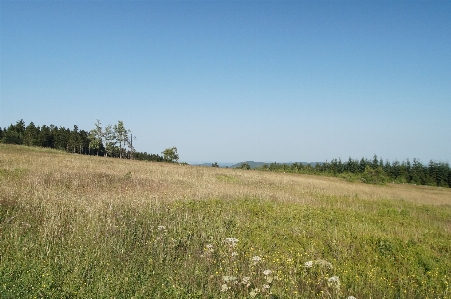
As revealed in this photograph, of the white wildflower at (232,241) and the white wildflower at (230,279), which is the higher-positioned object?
the white wildflower at (232,241)

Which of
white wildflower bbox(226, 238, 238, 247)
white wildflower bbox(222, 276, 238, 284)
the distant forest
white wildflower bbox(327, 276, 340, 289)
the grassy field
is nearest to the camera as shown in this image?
the grassy field

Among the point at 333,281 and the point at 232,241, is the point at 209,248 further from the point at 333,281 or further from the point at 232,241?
the point at 333,281

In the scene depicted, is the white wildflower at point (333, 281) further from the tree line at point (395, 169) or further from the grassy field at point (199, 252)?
the tree line at point (395, 169)

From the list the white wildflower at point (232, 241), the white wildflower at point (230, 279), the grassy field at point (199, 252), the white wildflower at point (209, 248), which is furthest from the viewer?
the white wildflower at point (232, 241)

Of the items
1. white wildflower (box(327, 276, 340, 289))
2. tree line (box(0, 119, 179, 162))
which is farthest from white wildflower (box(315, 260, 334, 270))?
tree line (box(0, 119, 179, 162))

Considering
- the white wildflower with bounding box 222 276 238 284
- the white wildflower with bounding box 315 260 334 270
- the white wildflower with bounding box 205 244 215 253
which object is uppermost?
the white wildflower with bounding box 205 244 215 253

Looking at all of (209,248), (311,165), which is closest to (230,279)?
(209,248)

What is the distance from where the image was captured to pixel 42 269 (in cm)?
530

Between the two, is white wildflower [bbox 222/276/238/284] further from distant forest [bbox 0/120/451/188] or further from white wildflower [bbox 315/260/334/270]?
distant forest [bbox 0/120/451/188]

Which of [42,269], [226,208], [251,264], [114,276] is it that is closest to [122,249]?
[114,276]

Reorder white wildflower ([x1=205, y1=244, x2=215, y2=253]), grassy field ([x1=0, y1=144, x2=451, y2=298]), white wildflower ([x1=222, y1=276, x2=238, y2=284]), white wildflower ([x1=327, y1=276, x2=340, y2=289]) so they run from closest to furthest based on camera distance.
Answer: grassy field ([x1=0, y1=144, x2=451, y2=298])
white wildflower ([x1=222, y1=276, x2=238, y2=284])
white wildflower ([x1=327, y1=276, x2=340, y2=289])
white wildflower ([x1=205, y1=244, x2=215, y2=253])

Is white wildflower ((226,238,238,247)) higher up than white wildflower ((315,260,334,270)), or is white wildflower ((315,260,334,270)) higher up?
white wildflower ((226,238,238,247))

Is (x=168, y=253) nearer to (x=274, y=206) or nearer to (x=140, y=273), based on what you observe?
(x=140, y=273)

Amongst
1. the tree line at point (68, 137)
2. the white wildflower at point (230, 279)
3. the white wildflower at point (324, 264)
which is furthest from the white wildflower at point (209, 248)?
the tree line at point (68, 137)
